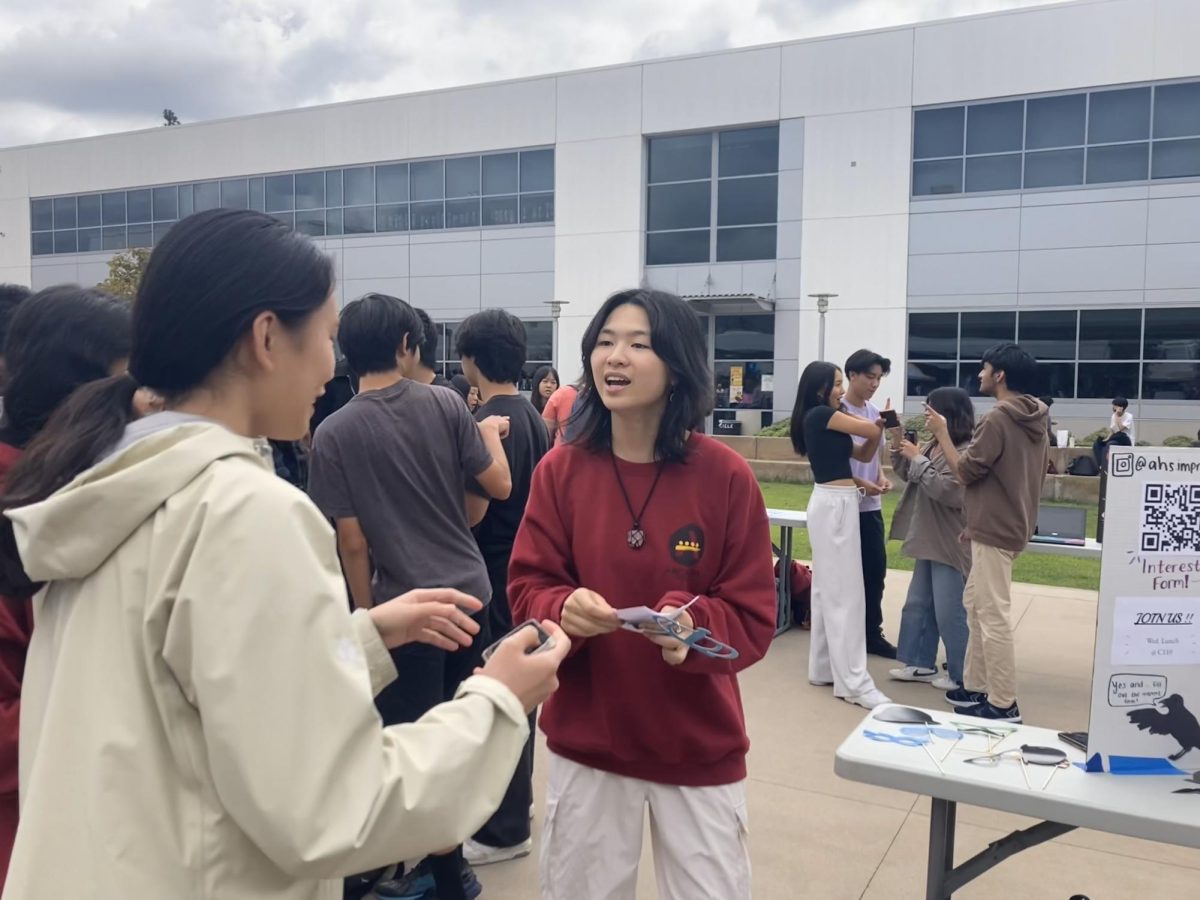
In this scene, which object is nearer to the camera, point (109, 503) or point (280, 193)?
point (109, 503)

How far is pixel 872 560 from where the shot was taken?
21.2 feet

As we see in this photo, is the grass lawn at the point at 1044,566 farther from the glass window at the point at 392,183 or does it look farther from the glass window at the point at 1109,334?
the glass window at the point at 392,183

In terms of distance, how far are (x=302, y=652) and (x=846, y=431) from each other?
16.0 feet

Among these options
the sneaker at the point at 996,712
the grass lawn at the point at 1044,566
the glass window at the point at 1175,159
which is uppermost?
the glass window at the point at 1175,159

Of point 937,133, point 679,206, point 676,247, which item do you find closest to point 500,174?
point 679,206

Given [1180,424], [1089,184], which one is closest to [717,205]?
[1089,184]

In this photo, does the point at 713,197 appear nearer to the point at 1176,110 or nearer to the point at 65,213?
the point at 1176,110

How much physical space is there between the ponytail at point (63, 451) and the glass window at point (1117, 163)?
910 inches

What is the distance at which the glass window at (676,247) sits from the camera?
24250 mm

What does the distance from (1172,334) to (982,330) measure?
3838 mm

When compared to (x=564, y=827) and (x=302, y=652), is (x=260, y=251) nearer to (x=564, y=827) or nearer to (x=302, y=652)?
(x=302, y=652)

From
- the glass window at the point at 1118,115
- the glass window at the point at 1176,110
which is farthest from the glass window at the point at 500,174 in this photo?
the glass window at the point at 1176,110

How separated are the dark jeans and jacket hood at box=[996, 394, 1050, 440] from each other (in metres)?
1.53

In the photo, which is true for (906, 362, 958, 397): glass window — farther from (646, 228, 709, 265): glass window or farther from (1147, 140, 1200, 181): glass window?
(646, 228, 709, 265): glass window
